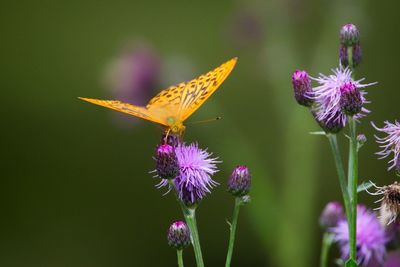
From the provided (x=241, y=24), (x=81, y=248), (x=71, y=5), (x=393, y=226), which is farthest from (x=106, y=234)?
(x=393, y=226)

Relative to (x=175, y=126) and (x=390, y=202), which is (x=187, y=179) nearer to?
(x=175, y=126)

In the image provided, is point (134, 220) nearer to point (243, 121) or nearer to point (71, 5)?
point (243, 121)

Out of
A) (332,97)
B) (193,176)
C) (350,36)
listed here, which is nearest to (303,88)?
(332,97)

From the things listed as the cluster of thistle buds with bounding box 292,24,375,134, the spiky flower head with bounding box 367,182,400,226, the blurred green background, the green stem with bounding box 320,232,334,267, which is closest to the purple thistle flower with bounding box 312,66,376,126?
the cluster of thistle buds with bounding box 292,24,375,134

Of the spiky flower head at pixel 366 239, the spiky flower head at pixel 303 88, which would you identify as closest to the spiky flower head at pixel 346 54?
the spiky flower head at pixel 303 88

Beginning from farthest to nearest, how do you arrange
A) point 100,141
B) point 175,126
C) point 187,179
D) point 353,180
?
point 100,141, point 175,126, point 187,179, point 353,180

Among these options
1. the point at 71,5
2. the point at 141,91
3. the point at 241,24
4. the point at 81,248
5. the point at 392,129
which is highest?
the point at 71,5

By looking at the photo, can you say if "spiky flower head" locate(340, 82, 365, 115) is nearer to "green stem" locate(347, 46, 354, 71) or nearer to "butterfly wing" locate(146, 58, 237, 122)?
"green stem" locate(347, 46, 354, 71)
